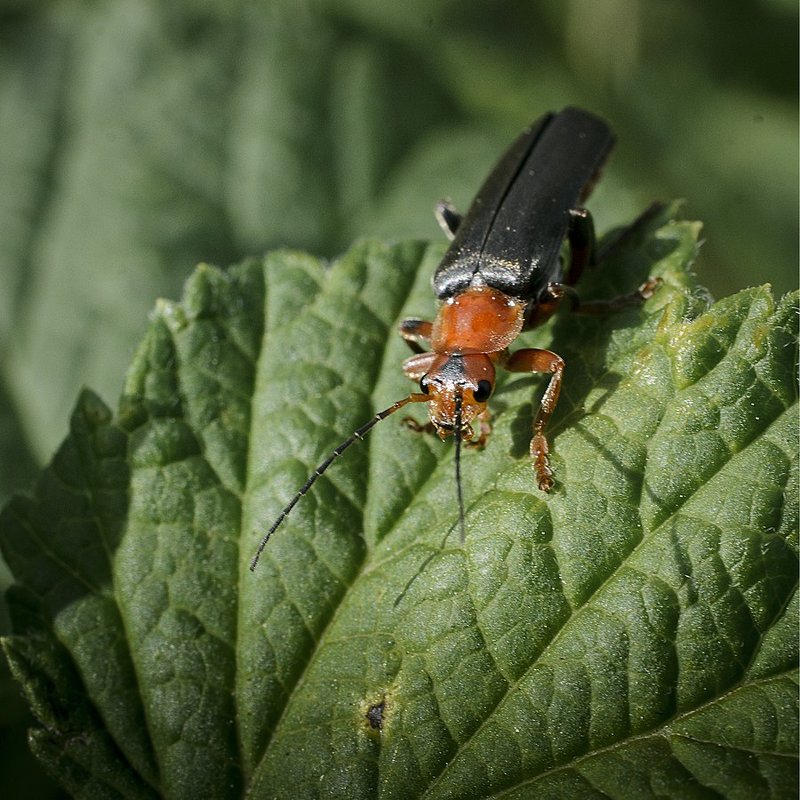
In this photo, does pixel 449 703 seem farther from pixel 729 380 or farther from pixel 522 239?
pixel 522 239

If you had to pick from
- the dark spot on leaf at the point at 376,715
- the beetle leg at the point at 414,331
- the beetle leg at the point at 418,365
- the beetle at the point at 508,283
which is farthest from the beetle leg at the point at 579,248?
the dark spot on leaf at the point at 376,715

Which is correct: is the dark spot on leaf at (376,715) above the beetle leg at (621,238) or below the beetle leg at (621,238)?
below

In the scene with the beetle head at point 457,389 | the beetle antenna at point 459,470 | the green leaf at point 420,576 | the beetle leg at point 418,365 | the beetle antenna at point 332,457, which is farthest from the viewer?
the beetle leg at point 418,365

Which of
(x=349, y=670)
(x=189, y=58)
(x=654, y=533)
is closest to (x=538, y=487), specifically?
(x=654, y=533)

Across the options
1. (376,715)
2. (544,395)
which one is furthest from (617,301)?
(376,715)

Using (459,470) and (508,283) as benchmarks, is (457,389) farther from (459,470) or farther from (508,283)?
(508,283)

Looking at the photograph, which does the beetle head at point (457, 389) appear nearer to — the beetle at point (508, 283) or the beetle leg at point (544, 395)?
the beetle at point (508, 283)
